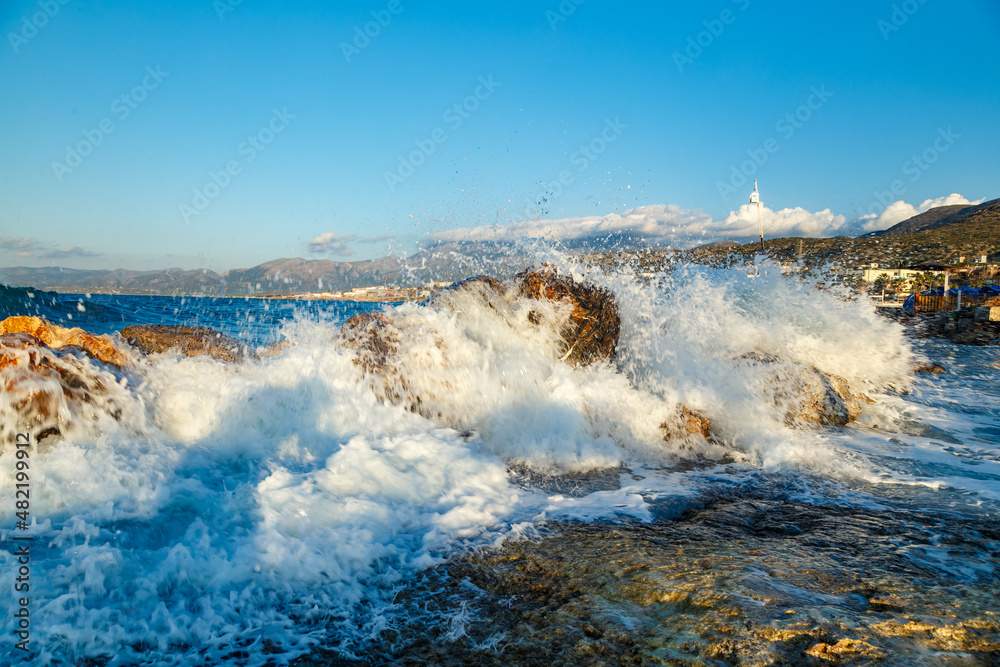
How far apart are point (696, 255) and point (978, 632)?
1140 centimetres

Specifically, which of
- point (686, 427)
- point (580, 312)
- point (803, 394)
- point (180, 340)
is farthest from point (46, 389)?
point (803, 394)

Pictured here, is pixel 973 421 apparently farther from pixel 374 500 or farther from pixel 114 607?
pixel 114 607

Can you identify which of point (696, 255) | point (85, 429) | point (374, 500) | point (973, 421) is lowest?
point (973, 421)

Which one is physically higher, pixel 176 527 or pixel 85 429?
pixel 85 429

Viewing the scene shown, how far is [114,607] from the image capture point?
242 cm

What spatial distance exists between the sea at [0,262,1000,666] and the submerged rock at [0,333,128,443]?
48mm

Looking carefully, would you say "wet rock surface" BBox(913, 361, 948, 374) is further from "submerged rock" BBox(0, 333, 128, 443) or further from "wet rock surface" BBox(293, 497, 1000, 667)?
"submerged rock" BBox(0, 333, 128, 443)

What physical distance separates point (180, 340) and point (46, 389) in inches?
211

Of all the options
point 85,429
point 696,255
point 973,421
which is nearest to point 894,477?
point 973,421

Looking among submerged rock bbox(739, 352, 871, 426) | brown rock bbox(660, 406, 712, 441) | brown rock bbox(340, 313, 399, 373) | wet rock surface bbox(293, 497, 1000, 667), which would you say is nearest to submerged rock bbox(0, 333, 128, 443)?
brown rock bbox(340, 313, 399, 373)

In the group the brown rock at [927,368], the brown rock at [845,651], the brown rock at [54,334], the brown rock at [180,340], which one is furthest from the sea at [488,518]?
the brown rock at [927,368]

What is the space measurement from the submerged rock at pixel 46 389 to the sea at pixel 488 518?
5cm

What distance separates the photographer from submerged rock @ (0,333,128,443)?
154 inches

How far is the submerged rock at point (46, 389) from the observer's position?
3902mm
